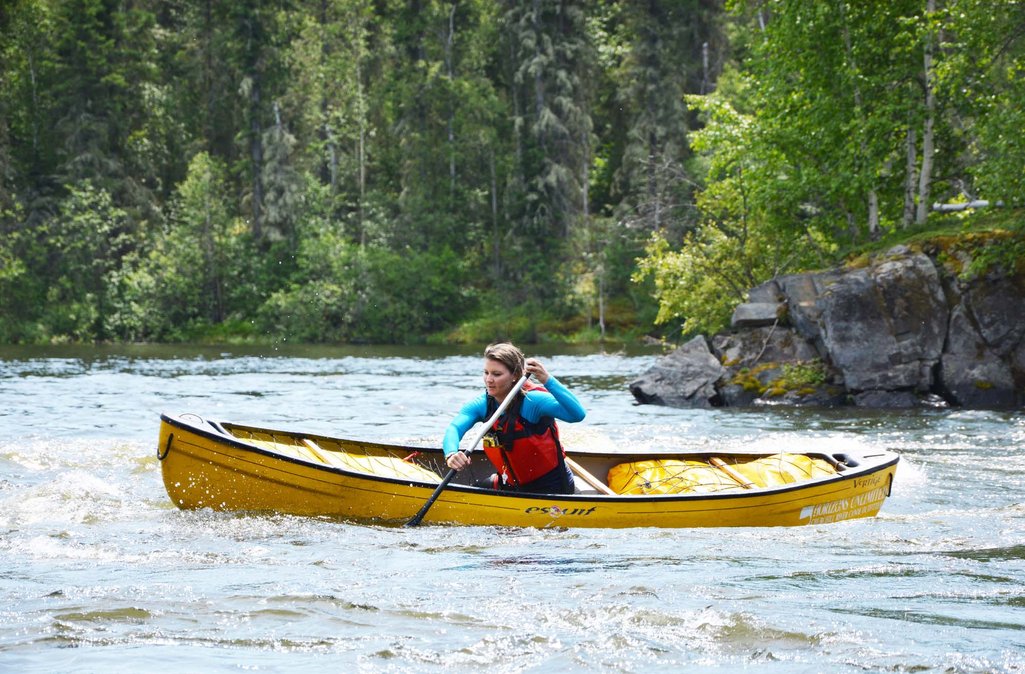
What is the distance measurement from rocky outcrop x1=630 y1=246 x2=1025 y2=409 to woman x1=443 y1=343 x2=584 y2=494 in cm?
1015

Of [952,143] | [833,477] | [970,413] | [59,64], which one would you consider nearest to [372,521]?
[833,477]

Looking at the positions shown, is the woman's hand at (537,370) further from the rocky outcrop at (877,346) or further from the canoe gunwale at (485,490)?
the rocky outcrop at (877,346)

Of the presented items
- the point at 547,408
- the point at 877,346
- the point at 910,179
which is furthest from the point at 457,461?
the point at 910,179

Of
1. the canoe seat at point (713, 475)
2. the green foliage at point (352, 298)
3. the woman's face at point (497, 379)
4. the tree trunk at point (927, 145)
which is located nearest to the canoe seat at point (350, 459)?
the woman's face at point (497, 379)

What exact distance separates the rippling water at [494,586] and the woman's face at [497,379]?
104 centimetres

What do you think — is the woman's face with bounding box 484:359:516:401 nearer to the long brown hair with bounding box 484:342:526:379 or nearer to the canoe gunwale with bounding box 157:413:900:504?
the long brown hair with bounding box 484:342:526:379

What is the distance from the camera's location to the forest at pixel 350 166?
41.8 meters

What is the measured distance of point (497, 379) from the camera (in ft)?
27.9

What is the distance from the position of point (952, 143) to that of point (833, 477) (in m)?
13.1

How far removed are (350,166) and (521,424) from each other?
38649mm

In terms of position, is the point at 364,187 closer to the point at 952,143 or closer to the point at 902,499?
the point at 952,143

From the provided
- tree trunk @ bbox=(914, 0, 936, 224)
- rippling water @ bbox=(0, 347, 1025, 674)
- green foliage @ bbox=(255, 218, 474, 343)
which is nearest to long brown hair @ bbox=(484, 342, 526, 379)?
rippling water @ bbox=(0, 347, 1025, 674)

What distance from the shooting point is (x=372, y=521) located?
29.2 feet

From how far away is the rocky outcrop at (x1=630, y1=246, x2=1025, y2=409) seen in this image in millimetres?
17219
